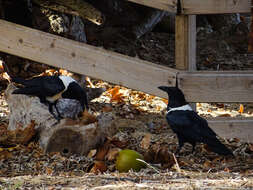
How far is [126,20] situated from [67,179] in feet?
20.2

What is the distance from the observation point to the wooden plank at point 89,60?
5.14 m

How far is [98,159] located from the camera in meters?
4.40

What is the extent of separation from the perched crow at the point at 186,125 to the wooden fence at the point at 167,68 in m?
0.37

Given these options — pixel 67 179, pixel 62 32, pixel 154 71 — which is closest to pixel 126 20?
pixel 62 32

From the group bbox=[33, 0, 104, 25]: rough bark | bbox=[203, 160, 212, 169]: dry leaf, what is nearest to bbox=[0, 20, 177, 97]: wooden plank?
bbox=[33, 0, 104, 25]: rough bark

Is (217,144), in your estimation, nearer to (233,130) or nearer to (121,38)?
(233,130)

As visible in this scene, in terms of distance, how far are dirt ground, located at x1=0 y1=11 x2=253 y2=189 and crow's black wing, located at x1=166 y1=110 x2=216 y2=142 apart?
0.23 metres

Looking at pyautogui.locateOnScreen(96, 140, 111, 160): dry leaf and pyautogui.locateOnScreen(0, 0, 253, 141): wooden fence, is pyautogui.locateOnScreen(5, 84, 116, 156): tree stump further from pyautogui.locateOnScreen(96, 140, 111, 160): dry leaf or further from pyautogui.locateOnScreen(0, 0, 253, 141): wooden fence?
pyautogui.locateOnScreen(0, 0, 253, 141): wooden fence

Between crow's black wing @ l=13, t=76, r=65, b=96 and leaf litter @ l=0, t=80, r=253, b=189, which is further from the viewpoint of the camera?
crow's black wing @ l=13, t=76, r=65, b=96

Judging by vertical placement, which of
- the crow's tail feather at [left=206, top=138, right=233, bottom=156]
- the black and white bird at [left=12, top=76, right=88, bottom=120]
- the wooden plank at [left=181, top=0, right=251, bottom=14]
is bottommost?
the crow's tail feather at [left=206, top=138, right=233, bottom=156]

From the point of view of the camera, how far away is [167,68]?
5.12 m

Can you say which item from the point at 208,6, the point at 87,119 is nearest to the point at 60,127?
the point at 87,119

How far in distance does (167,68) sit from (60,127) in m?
1.34

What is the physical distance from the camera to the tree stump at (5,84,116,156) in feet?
14.7
